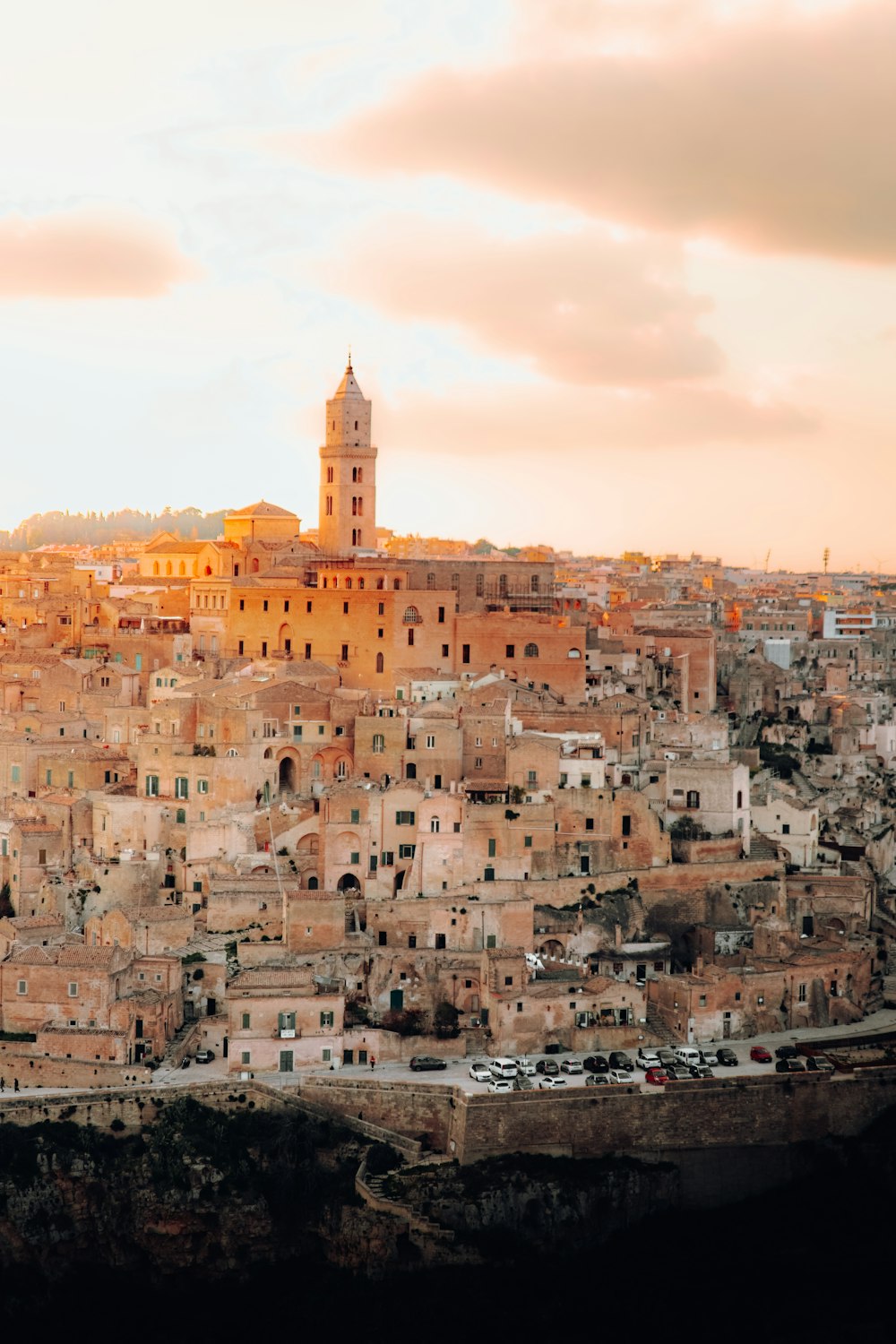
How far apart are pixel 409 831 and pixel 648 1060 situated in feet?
18.3

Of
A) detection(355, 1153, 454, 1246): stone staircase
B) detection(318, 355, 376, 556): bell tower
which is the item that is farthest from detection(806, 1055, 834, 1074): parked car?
detection(318, 355, 376, 556): bell tower

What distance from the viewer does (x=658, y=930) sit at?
3144 centimetres

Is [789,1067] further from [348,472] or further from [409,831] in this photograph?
[348,472]

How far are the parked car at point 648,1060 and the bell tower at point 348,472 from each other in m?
19.4

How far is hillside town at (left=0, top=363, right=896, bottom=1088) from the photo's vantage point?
92.9 feet

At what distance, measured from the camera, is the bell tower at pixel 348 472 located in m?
45.2

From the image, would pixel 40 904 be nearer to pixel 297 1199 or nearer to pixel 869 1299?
pixel 297 1199

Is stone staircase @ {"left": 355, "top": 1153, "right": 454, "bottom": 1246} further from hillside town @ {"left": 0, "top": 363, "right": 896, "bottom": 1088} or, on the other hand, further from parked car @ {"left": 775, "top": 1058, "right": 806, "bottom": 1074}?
parked car @ {"left": 775, "top": 1058, "right": 806, "bottom": 1074}

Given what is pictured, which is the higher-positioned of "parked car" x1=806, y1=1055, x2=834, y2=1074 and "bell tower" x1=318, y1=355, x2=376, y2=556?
"bell tower" x1=318, y1=355, x2=376, y2=556

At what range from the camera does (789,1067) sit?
27922mm

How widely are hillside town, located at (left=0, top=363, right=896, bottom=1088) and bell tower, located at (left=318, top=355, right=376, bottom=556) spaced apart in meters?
1.79

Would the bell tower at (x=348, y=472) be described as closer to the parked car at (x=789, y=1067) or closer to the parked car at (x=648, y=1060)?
the parked car at (x=648, y=1060)

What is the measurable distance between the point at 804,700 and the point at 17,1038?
2100 centimetres

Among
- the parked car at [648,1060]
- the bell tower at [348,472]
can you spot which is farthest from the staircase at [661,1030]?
the bell tower at [348,472]
